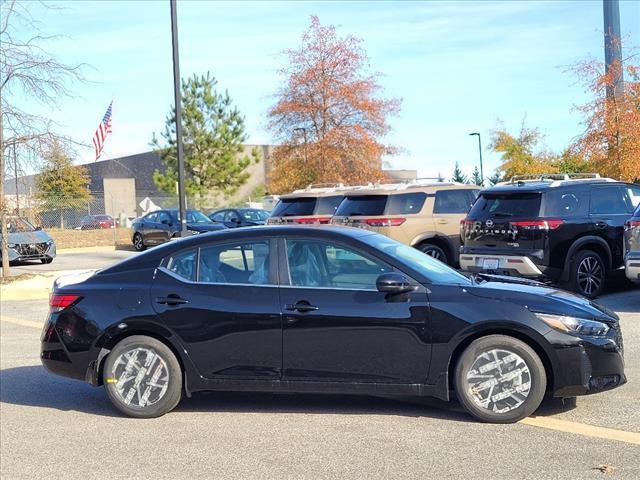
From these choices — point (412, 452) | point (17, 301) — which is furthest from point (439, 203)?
point (412, 452)

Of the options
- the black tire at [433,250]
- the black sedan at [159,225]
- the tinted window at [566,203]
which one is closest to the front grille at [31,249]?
the black sedan at [159,225]

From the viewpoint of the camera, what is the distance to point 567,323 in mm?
5633

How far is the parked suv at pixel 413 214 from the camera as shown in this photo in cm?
1464

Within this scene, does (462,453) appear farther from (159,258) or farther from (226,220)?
(226,220)

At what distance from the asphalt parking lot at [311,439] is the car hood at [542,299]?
0.78 metres

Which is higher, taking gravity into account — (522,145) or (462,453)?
(522,145)

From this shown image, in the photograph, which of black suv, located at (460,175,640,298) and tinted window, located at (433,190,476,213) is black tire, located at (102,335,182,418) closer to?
black suv, located at (460,175,640,298)

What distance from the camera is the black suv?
11.3m

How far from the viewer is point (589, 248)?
11.7 m

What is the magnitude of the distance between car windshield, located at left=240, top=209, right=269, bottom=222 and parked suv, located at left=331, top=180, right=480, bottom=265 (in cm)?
1617

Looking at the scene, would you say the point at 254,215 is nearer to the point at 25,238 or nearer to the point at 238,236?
the point at 25,238

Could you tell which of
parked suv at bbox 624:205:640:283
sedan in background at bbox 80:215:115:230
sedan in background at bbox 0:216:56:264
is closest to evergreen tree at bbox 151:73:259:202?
sedan in background at bbox 80:215:115:230

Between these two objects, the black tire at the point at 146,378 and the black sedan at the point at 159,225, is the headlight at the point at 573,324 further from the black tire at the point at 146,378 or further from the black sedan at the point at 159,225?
the black sedan at the point at 159,225

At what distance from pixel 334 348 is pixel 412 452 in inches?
41.5
